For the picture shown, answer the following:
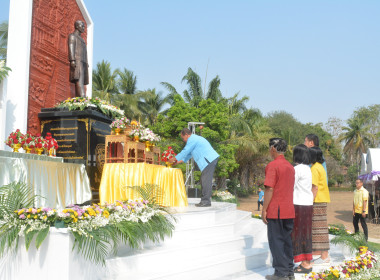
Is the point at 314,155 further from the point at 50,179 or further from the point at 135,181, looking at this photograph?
the point at 50,179

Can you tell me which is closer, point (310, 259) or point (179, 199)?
point (310, 259)

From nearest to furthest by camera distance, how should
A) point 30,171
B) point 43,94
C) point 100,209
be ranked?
point 100,209 → point 30,171 → point 43,94

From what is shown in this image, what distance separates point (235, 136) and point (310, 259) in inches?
874

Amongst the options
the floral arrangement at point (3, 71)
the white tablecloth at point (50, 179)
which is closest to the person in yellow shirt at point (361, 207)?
the white tablecloth at point (50, 179)

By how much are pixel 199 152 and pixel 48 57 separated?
180 inches

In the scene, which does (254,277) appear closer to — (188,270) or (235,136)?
(188,270)

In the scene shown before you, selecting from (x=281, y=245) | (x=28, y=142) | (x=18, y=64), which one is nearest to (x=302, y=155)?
(x=281, y=245)

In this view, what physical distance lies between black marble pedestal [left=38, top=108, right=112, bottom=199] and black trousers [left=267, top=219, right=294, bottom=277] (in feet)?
14.0

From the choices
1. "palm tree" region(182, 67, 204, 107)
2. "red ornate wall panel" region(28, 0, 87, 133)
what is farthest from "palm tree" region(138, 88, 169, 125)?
"red ornate wall panel" region(28, 0, 87, 133)

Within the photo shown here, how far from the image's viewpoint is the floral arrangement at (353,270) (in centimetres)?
366

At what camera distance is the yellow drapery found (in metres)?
6.11

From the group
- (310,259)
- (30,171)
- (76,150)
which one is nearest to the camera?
(310,259)

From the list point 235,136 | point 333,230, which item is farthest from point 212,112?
point 333,230

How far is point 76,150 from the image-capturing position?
749 centimetres
